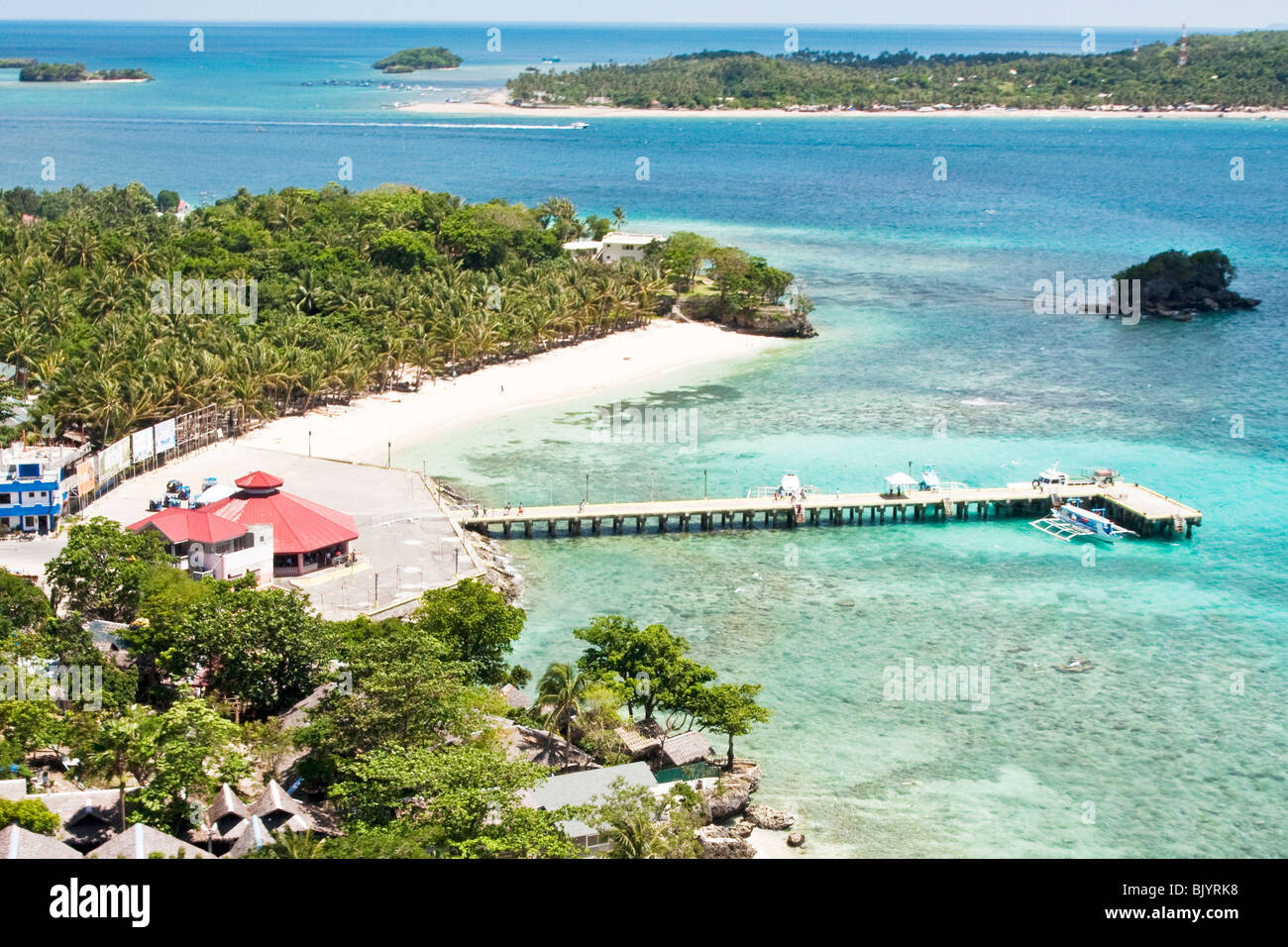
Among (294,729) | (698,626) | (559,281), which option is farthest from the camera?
(559,281)

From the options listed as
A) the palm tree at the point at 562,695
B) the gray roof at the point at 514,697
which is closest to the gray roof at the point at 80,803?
the palm tree at the point at 562,695

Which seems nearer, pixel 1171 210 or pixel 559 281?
pixel 559 281

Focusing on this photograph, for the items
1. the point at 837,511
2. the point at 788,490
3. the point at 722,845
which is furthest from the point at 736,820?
the point at 788,490

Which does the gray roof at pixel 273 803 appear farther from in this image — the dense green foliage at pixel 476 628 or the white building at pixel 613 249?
the white building at pixel 613 249

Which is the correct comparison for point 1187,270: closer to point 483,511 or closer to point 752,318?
point 752,318

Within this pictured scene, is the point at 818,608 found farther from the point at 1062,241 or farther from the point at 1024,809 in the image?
the point at 1062,241

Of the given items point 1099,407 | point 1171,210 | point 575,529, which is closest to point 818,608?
point 575,529
